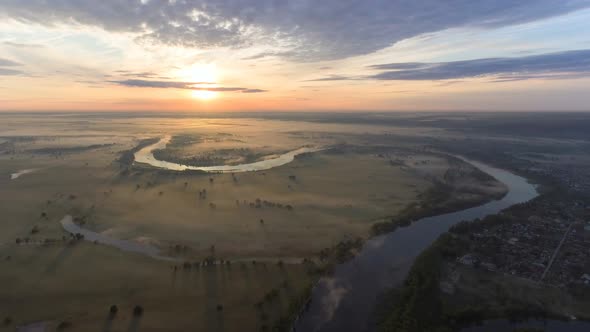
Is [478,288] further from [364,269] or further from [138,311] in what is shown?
[138,311]

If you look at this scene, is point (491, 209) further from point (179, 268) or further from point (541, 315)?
point (179, 268)

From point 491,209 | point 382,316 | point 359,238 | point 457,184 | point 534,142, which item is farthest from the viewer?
point 534,142

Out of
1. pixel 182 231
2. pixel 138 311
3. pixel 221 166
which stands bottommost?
pixel 138 311

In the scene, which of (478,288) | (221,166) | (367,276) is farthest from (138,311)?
(221,166)

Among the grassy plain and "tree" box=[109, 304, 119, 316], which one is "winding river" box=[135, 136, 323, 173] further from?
"tree" box=[109, 304, 119, 316]

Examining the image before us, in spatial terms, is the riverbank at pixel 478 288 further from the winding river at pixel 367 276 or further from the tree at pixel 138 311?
the tree at pixel 138 311

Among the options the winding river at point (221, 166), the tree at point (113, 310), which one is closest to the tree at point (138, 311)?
the tree at point (113, 310)

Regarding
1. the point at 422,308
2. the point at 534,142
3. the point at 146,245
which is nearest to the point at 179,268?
the point at 146,245

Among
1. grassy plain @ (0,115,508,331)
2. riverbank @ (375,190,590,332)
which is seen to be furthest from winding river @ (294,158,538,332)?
grassy plain @ (0,115,508,331)
